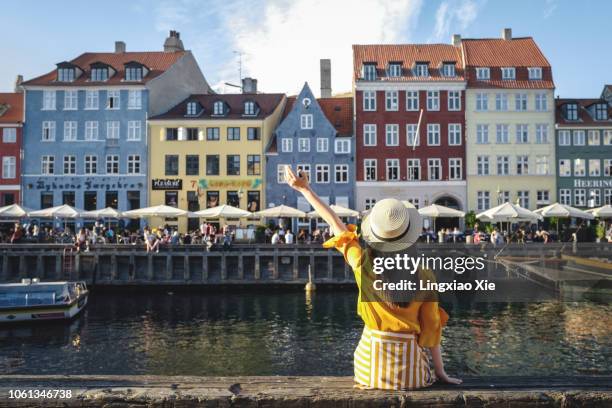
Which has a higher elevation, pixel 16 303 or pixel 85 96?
pixel 85 96

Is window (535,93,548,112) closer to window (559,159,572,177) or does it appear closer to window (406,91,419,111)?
window (559,159,572,177)

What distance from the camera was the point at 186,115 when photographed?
146 ft

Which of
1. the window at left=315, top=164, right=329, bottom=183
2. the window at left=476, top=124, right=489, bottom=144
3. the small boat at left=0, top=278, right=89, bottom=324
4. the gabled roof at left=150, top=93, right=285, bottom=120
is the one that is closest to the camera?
the small boat at left=0, top=278, right=89, bottom=324

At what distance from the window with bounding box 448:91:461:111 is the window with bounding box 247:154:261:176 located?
15.5 m

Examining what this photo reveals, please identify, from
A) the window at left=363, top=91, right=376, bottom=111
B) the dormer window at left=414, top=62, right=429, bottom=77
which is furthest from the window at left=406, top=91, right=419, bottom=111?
the window at left=363, top=91, right=376, bottom=111

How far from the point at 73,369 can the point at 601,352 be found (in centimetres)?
1391

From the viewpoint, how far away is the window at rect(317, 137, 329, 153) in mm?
43750

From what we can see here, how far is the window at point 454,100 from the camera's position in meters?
43.8

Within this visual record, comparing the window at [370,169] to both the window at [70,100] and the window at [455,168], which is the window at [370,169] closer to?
the window at [455,168]

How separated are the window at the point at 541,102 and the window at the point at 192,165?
27.0m

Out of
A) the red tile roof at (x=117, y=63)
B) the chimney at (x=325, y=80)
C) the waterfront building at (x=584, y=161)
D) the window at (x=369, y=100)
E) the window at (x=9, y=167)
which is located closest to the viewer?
the waterfront building at (x=584, y=161)

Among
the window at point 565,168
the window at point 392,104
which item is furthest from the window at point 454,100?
the window at point 565,168

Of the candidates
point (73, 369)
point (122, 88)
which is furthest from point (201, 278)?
point (122, 88)

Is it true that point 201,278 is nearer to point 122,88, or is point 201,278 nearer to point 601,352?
point 601,352
